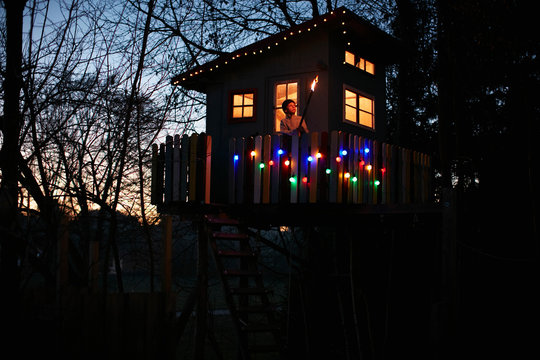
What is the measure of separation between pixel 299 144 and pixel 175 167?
264cm

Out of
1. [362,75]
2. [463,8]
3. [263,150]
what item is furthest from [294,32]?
[463,8]

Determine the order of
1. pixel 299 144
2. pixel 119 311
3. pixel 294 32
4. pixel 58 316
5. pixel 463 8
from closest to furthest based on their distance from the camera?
pixel 58 316 < pixel 119 311 < pixel 299 144 < pixel 294 32 < pixel 463 8

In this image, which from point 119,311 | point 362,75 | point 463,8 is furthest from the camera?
point 463,8

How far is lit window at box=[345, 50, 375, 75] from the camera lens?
13.1 meters

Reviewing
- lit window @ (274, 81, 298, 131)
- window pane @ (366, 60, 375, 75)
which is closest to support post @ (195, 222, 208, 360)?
lit window @ (274, 81, 298, 131)

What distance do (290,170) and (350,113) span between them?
302cm

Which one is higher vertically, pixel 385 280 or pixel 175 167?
pixel 175 167

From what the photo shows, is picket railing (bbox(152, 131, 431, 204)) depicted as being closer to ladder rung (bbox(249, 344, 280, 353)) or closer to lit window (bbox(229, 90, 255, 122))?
lit window (bbox(229, 90, 255, 122))

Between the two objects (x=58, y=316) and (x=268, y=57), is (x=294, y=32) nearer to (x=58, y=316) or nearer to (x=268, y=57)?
(x=268, y=57)

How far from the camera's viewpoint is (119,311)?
29.8 ft

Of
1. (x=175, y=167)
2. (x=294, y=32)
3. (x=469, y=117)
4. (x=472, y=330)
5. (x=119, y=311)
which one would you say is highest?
(x=294, y=32)

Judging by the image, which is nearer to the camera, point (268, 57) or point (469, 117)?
point (268, 57)

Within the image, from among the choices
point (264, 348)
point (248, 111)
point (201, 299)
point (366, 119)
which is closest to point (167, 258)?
point (201, 299)

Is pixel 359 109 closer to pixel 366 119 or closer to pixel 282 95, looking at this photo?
pixel 366 119
